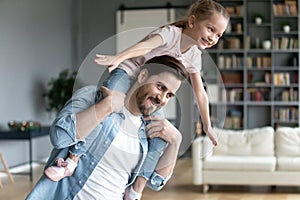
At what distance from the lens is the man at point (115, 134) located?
42.5 inches

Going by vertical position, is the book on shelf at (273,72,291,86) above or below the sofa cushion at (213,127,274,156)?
above

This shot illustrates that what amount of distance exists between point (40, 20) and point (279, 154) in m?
4.56

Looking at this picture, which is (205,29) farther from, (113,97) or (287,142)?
(287,142)

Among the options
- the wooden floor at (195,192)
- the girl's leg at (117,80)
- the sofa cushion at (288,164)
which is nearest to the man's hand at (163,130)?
the girl's leg at (117,80)

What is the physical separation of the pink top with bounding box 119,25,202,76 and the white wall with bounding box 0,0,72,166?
6975mm

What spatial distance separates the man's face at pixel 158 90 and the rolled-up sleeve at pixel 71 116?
0.39 feet

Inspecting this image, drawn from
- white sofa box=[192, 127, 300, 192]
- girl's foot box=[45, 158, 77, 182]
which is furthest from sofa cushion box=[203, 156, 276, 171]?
girl's foot box=[45, 158, 77, 182]

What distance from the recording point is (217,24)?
112 centimetres

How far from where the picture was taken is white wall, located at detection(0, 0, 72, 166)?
26.0 ft

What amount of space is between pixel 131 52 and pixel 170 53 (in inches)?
3.6

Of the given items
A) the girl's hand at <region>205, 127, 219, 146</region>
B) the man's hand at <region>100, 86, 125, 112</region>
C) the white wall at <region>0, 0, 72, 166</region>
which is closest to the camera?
the man's hand at <region>100, 86, 125, 112</region>

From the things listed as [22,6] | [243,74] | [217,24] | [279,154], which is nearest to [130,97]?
[217,24]

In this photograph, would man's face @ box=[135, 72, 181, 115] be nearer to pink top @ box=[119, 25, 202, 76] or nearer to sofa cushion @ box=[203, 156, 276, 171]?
pink top @ box=[119, 25, 202, 76]

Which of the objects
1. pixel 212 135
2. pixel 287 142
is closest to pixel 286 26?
pixel 287 142
